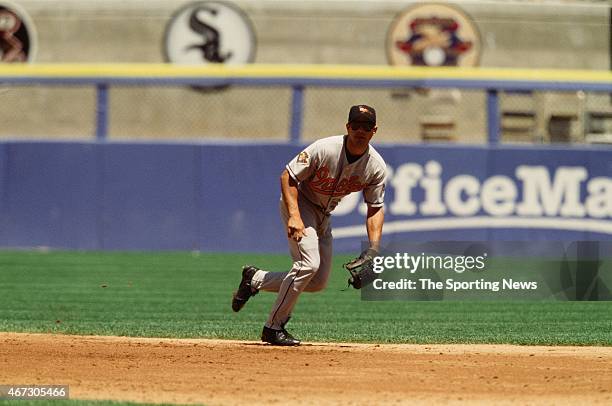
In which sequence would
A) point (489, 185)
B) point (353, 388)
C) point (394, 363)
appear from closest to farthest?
point (353, 388) < point (394, 363) < point (489, 185)

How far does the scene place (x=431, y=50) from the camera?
25859mm

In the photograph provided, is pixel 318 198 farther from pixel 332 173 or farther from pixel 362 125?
pixel 362 125

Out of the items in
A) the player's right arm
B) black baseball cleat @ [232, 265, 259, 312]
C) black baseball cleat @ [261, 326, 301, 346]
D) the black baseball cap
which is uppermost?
the black baseball cap

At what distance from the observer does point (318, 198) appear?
8.88m

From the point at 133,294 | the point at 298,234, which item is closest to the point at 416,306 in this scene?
the point at 133,294

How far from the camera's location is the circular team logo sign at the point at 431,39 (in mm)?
25828

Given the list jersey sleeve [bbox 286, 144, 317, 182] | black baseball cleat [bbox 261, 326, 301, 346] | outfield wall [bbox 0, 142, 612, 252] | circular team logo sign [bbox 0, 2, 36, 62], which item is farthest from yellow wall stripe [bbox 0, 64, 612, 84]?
jersey sleeve [bbox 286, 144, 317, 182]

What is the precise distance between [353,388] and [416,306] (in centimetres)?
594

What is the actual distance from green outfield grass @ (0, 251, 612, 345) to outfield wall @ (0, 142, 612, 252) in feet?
4.77

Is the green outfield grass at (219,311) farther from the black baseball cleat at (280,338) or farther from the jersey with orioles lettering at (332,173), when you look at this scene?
the jersey with orioles lettering at (332,173)

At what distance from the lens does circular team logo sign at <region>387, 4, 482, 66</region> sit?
25.8 m

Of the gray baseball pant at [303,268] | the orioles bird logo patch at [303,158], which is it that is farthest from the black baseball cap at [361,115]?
the gray baseball pant at [303,268]

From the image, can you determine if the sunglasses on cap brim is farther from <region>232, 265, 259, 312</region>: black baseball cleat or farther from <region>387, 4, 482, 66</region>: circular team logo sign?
<region>387, 4, 482, 66</region>: circular team logo sign

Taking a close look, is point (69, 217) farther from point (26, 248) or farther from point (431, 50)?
point (431, 50)
